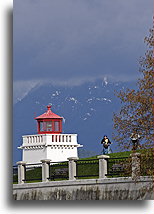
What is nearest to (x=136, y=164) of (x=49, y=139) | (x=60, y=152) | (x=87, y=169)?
(x=87, y=169)

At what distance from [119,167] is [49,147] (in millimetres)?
6454

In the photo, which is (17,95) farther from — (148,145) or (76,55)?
(148,145)

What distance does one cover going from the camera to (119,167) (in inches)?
629

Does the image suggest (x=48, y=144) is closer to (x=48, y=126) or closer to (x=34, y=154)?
(x=34, y=154)

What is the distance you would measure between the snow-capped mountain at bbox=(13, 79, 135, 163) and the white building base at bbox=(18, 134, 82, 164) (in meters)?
5.40

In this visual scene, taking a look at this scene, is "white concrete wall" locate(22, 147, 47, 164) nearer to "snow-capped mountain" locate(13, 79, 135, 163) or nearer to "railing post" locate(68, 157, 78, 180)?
"railing post" locate(68, 157, 78, 180)

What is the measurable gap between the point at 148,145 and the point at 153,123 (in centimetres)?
32

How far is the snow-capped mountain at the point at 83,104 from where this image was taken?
1468 centimetres

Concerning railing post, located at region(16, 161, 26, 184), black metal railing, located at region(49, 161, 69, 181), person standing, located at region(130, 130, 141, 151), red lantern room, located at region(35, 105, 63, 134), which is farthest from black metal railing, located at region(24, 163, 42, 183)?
red lantern room, located at region(35, 105, 63, 134)

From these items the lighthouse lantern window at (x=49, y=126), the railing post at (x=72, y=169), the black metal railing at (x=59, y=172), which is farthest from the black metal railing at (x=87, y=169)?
the lighthouse lantern window at (x=49, y=126)

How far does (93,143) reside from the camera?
686 inches

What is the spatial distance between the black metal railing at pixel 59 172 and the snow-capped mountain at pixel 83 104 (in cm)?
118

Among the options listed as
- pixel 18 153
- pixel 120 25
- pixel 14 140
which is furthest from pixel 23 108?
pixel 18 153

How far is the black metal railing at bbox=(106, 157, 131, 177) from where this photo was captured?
1441cm
